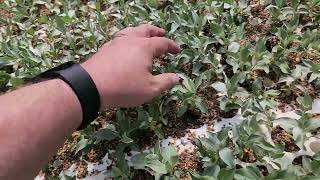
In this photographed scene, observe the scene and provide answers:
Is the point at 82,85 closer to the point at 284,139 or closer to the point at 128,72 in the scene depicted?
the point at 128,72

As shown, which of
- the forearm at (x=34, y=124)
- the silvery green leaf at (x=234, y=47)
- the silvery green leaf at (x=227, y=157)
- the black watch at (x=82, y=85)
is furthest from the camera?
the silvery green leaf at (x=234, y=47)

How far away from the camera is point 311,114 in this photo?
84.3 inches

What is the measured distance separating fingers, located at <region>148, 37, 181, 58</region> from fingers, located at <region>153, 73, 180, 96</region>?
0.37 ft

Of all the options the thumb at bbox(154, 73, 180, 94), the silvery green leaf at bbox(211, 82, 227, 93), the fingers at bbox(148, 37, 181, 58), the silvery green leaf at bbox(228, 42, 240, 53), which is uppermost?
the fingers at bbox(148, 37, 181, 58)

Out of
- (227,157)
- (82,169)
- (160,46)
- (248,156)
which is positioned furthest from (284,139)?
(82,169)

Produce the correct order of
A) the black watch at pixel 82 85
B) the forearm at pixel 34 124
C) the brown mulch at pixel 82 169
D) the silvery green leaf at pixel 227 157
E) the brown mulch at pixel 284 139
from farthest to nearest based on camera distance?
the brown mulch at pixel 82 169
the brown mulch at pixel 284 139
the silvery green leaf at pixel 227 157
the black watch at pixel 82 85
the forearm at pixel 34 124

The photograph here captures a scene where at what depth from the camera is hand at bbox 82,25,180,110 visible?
185 cm

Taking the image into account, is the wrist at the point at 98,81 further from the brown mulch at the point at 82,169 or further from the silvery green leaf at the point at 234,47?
the silvery green leaf at the point at 234,47

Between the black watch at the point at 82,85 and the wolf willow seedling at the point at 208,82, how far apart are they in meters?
0.38

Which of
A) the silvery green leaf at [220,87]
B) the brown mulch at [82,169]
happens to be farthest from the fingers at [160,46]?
the brown mulch at [82,169]

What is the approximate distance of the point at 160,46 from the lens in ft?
7.04

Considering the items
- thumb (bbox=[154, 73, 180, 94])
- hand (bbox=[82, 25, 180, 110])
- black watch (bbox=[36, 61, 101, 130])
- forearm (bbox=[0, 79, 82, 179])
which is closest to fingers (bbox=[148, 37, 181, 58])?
hand (bbox=[82, 25, 180, 110])

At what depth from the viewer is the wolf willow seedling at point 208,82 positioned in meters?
→ 2.04

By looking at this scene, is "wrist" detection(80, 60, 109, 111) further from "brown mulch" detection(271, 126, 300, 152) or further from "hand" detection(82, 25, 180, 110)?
"brown mulch" detection(271, 126, 300, 152)
